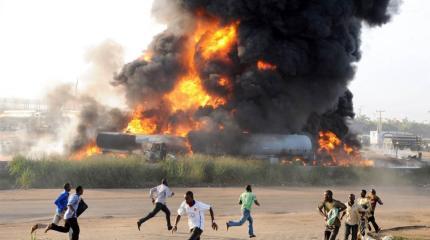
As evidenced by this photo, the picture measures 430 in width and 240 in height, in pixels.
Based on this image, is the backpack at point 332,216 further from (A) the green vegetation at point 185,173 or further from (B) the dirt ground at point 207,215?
(A) the green vegetation at point 185,173

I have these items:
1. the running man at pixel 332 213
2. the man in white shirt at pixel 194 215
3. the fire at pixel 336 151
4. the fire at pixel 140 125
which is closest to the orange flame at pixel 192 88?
the fire at pixel 140 125

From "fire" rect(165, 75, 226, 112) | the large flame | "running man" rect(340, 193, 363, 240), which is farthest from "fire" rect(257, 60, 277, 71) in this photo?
"running man" rect(340, 193, 363, 240)

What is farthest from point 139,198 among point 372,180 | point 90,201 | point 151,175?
point 372,180

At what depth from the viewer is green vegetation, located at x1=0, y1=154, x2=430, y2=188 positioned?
100ft

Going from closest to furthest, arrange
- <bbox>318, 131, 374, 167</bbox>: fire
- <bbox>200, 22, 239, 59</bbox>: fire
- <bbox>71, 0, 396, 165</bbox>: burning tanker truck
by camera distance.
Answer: <bbox>71, 0, 396, 165</bbox>: burning tanker truck < <bbox>200, 22, 239, 59</bbox>: fire < <bbox>318, 131, 374, 167</bbox>: fire

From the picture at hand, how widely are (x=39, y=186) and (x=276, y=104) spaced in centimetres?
2306

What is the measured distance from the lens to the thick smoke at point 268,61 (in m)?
46.1

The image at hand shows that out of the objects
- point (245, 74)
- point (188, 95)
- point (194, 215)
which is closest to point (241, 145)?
point (245, 74)

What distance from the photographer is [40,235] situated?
52.7 ft

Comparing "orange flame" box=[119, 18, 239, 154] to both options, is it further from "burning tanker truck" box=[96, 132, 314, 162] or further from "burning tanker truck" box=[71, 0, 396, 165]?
"burning tanker truck" box=[96, 132, 314, 162]

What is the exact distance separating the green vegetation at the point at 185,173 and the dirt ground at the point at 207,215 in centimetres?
186

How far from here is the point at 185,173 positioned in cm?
3375

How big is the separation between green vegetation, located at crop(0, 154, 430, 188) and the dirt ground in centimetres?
186

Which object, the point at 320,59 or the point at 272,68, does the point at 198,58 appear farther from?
the point at 320,59
